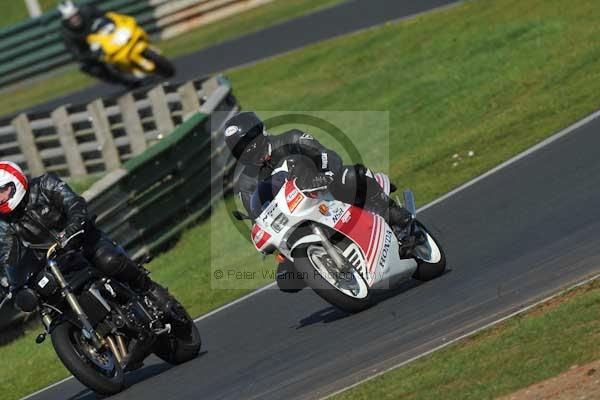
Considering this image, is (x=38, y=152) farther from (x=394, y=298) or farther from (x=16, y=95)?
(x=394, y=298)

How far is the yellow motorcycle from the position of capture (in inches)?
934

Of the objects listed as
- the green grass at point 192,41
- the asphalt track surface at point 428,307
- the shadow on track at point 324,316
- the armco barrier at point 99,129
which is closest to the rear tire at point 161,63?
the green grass at point 192,41

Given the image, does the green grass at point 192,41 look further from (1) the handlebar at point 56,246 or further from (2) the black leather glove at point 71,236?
(1) the handlebar at point 56,246

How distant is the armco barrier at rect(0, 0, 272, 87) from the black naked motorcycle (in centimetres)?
1929

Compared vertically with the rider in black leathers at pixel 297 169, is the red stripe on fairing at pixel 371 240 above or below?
below

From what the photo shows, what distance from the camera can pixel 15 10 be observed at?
35.7m

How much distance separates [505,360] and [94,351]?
3.52 m

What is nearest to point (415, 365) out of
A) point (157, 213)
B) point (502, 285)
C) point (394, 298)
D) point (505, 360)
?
point (505, 360)

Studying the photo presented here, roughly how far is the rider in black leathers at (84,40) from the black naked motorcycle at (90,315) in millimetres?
14516

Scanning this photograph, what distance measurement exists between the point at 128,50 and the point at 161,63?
0.67 m

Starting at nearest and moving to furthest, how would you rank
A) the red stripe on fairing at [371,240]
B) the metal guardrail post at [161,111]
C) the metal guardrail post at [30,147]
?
the red stripe on fairing at [371,240]
the metal guardrail post at [161,111]
the metal guardrail post at [30,147]

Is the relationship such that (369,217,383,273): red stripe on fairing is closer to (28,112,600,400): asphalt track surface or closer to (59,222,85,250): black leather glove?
(28,112,600,400): asphalt track surface

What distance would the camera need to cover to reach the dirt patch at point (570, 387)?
6.39 metres

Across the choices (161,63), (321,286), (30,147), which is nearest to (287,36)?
Answer: (161,63)
